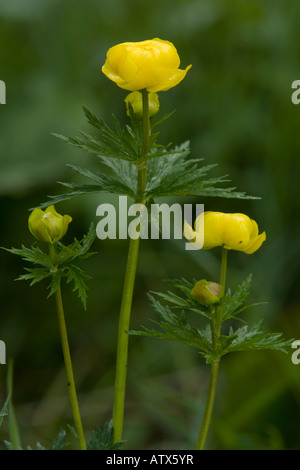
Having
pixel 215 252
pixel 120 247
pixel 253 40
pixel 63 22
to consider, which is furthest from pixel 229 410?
pixel 63 22

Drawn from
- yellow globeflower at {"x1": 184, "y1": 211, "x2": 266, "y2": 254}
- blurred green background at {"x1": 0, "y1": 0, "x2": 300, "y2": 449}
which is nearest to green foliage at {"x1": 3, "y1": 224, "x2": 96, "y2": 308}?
yellow globeflower at {"x1": 184, "y1": 211, "x2": 266, "y2": 254}

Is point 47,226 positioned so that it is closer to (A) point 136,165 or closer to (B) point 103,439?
(A) point 136,165

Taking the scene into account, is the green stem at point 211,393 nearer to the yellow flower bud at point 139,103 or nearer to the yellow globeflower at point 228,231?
the yellow globeflower at point 228,231

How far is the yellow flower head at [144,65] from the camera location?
65cm

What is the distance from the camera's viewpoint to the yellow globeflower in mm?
698

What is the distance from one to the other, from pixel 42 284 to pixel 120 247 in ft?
0.83

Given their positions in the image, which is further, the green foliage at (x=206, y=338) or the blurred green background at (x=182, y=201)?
the blurred green background at (x=182, y=201)

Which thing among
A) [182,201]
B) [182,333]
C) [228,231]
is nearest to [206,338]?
[182,333]

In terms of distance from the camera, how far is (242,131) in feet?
6.35

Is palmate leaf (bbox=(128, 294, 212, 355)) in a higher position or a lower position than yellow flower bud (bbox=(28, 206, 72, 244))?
lower

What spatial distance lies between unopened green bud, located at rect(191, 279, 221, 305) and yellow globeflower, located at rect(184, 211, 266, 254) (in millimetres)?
53

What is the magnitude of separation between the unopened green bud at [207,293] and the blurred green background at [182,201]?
61 cm

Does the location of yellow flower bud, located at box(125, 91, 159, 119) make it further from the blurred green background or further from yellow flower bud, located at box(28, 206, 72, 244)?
the blurred green background


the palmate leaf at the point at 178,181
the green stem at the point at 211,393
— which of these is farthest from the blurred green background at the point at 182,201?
the palmate leaf at the point at 178,181
